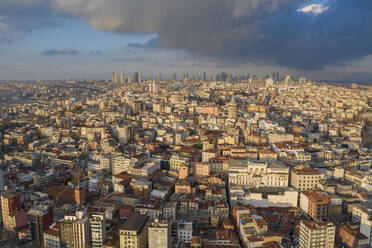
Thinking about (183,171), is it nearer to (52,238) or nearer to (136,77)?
(52,238)

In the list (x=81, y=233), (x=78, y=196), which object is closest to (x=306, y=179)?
(x=81, y=233)

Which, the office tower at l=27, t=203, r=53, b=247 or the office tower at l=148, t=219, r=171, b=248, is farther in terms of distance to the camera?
the office tower at l=27, t=203, r=53, b=247

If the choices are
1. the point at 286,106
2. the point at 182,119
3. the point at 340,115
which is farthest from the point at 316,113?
the point at 182,119

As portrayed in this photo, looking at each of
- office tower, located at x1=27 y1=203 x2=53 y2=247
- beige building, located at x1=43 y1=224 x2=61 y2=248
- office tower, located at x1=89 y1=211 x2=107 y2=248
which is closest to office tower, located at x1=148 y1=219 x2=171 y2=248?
office tower, located at x1=89 y1=211 x2=107 y2=248

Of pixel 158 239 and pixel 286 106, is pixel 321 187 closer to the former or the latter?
pixel 158 239

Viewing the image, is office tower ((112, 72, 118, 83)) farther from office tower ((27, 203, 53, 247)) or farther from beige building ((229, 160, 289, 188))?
office tower ((27, 203, 53, 247))

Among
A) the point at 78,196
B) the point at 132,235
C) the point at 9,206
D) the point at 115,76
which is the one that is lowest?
the point at 78,196
